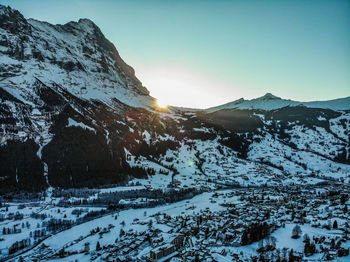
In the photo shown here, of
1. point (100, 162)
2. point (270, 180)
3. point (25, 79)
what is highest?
point (25, 79)

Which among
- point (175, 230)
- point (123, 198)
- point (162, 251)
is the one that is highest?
point (162, 251)

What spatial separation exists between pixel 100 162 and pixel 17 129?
46529mm

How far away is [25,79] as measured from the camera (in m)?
175

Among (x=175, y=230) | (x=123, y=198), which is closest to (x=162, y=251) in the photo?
(x=175, y=230)

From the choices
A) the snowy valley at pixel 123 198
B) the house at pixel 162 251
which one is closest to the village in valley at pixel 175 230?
the house at pixel 162 251

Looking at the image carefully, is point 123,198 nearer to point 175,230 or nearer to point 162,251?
point 175,230

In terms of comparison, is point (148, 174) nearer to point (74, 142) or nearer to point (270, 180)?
point (74, 142)

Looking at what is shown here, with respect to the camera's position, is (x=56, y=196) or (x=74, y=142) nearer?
(x=56, y=196)

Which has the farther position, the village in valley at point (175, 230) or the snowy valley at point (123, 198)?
the snowy valley at point (123, 198)

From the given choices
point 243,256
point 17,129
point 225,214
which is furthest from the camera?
point 17,129

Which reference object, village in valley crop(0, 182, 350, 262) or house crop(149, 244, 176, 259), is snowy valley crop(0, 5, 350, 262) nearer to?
house crop(149, 244, 176, 259)

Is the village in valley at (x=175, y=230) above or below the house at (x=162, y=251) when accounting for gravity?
below

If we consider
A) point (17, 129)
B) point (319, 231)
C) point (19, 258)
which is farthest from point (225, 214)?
point (17, 129)

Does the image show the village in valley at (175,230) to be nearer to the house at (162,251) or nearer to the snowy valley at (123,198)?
the house at (162,251)
